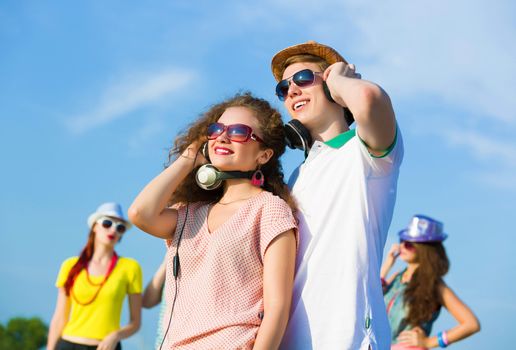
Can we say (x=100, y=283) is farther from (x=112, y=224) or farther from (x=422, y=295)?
(x=422, y=295)

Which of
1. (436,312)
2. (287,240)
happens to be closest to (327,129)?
(287,240)

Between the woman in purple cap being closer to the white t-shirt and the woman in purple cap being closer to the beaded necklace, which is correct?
the beaded necklace

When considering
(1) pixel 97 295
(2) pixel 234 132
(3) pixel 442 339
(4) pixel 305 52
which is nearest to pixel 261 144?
(2) pixel 234 132

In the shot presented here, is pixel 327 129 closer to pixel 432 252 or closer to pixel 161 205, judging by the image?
pixel 161 205

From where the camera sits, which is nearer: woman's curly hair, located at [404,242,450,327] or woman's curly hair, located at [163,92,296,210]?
woman's curly hair, located at [163,92,296,210]

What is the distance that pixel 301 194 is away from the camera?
10.8ft

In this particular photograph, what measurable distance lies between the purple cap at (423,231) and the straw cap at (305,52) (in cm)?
405

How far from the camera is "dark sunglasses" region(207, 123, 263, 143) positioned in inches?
135

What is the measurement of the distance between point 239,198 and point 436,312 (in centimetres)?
450

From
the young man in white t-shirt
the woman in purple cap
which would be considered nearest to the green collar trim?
the young man in white t-shirt

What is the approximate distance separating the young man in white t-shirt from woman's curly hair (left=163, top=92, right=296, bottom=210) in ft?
0.97

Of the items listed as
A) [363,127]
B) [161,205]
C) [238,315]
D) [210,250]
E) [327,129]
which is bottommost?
[238,315]

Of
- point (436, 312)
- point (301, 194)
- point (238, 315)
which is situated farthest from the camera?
point (436, 312)

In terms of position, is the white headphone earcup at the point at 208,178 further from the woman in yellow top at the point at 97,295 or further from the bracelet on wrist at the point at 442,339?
the woman in yellow top at the point at 97,295
